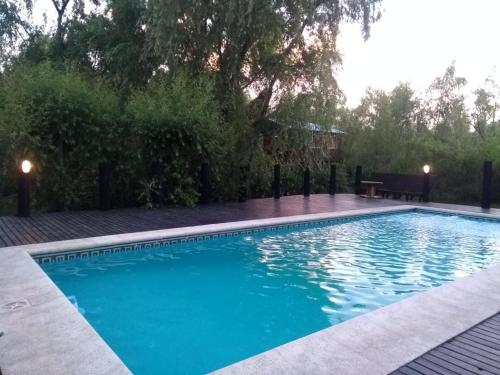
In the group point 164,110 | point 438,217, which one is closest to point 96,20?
point 164,110

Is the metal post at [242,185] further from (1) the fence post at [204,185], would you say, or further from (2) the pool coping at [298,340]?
(2) the pool coping at [298,340]

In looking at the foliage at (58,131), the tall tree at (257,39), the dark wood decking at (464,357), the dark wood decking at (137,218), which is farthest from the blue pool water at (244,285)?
the tall tree at (257,39)

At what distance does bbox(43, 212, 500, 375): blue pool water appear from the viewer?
11.5 feet

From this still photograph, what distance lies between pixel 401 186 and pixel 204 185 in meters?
6.08

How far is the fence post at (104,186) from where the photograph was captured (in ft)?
27.9

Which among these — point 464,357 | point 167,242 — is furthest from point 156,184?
point 464,357

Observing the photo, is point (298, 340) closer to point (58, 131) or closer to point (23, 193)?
point (23, 193)

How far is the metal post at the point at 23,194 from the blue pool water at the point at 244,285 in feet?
8.90

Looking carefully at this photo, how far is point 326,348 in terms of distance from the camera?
2842mm

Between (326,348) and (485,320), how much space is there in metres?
1.56

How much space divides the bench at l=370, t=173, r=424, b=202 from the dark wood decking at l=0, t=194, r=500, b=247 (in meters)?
1.10

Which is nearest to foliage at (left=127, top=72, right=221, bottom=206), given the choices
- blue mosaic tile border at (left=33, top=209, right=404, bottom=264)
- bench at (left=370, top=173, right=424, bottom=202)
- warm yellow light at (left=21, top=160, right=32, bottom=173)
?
warm yellow light at (left=21, top=160, right=32, bottom=173)

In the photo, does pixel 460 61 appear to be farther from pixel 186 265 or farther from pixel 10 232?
pixel 10 232

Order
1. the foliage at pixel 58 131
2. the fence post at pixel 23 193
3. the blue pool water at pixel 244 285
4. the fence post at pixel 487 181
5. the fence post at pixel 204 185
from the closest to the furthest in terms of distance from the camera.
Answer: the blue pool water at pixel 244 285 < the fence post at pixel 23 193 < the foliage at pixel 58 131 < the fence post at pixel 204 185 < the fence post at pixel 487 181
